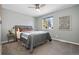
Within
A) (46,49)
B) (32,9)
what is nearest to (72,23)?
(46,49)

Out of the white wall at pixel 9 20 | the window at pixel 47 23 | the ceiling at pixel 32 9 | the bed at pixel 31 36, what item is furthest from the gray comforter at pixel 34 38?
the ceiling at pixel 32 9

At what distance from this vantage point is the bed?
1475 mm

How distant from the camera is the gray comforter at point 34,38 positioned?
147cm

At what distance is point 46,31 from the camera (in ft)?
5.27

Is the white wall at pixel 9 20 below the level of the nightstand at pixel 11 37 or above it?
above

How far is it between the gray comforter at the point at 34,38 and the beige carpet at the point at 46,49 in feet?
0.30

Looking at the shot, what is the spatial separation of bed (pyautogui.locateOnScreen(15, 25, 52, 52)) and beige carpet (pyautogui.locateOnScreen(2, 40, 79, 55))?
0.09 meters

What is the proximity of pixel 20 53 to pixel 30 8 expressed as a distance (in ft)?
2.90

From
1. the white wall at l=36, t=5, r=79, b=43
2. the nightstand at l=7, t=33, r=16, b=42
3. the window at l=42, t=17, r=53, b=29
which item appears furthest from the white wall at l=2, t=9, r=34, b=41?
the white wall at l=36, t=5, r=79, b=43

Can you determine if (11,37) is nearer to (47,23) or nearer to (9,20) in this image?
(9,20)

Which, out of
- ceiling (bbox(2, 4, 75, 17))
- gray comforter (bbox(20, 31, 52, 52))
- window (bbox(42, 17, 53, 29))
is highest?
ceiling (bbox(2, 4, 75, 17))

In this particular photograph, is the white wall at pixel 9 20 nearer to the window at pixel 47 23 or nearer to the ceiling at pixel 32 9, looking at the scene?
the ceiling at pixel 32 9

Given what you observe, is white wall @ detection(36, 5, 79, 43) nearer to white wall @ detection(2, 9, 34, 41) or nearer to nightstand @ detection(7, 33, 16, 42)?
white wall @ detection(2, 9, 34, 41)
